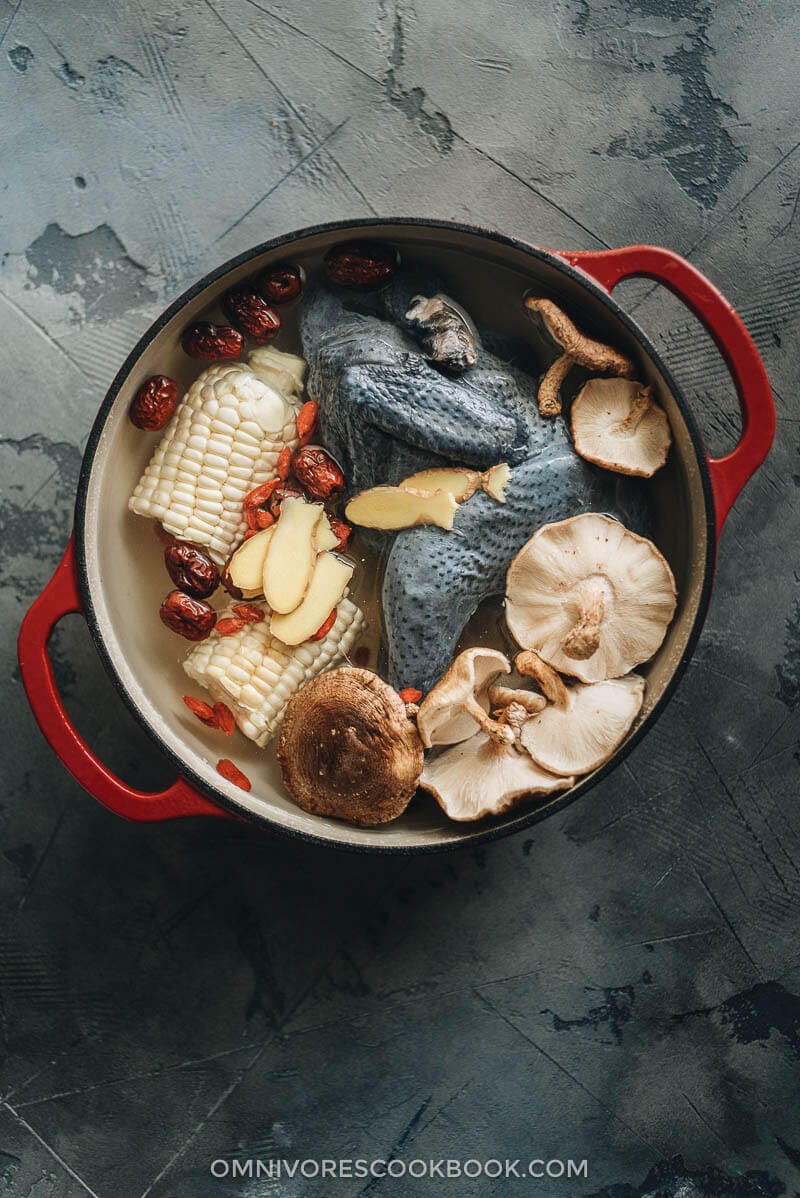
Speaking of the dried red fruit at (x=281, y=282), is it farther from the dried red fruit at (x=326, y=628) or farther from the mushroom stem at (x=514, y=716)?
the mushroom stem at (x=514, y=716)

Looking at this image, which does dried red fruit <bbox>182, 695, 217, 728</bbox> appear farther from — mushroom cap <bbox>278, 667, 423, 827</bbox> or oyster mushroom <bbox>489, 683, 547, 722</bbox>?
oyster mushroom <bbox>489, 683, 547, 722</bbox>

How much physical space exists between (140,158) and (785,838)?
1.56 meters

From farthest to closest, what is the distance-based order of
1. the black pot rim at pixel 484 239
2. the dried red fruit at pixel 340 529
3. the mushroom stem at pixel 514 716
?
the dried red fruit at pixel 340 529
the mushroom stem at pixel 514 716
the black pot rim at pixel 484 239

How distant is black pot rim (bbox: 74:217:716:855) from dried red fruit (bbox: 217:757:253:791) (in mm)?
143

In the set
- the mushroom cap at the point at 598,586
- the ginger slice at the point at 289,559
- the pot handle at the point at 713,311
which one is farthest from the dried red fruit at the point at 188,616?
the pot handle at the point at 713,311

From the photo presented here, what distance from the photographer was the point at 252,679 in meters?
1.51

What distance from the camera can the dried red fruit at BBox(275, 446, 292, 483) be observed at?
1.51 metres

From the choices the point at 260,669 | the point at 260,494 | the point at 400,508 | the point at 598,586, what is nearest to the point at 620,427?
the point at 598,586

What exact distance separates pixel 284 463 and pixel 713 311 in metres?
0.67

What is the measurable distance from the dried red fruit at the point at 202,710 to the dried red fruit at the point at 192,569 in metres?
0.18

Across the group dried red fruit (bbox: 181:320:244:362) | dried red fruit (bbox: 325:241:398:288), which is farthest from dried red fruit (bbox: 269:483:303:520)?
dried red fruit (bbox: 325:241:398:288)

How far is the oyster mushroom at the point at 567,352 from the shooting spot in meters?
1.44

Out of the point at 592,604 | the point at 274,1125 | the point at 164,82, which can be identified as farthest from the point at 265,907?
the point at 164,82

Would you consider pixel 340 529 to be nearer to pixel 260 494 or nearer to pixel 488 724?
pixel 260 494
